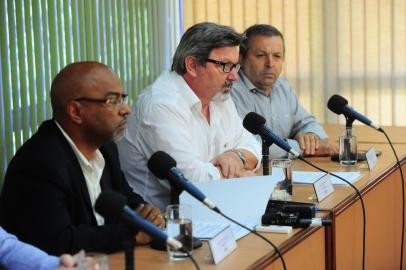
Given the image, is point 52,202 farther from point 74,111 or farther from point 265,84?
point 265,84

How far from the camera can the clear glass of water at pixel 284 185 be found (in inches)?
112

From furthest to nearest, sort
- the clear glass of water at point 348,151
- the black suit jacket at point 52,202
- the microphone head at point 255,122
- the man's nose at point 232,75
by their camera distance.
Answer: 1. the clear glass of water at point 348,151
2. the man's nose at point 232,75
3. the microphone head at point 255,122
4. the black suit jacket at point 52,202

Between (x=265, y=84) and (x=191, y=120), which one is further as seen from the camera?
(x=265, y=84)

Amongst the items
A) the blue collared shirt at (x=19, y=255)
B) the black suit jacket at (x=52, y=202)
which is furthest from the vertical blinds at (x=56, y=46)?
the blue collared shirt at (x=19, y=255)

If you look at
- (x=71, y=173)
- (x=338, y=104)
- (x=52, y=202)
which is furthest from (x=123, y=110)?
(x=338, y=104)

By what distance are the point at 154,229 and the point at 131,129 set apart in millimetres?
1561

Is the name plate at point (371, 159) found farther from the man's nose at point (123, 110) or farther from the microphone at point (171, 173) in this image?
the microphone at point (171, 173)

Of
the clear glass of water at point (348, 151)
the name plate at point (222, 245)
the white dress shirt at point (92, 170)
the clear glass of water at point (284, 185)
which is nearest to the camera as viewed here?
the name plate at point (222, 245)

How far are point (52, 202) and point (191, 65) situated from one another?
3.88 ft

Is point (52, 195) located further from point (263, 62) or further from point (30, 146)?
point (263, 62)

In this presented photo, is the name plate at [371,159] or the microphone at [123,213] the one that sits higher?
the microphone at [123,213]

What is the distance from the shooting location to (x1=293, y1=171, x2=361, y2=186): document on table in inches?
125

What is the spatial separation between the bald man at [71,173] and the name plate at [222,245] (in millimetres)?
273

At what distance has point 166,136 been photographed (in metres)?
3.03
